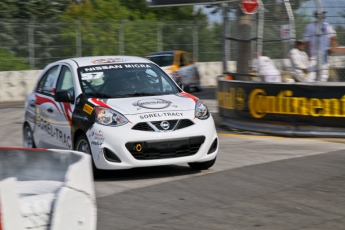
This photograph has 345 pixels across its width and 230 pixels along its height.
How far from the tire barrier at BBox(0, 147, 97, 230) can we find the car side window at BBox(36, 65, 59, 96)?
4.39 meters

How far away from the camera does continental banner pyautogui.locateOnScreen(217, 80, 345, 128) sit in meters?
12.3

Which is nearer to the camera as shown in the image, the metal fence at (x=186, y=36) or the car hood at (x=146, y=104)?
the car hood at (x=146, y=104)

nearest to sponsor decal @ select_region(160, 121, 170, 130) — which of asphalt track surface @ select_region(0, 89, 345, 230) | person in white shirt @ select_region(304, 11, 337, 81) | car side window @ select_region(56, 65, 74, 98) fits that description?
asphalt track surface @ select_region(0, 89, 345, 230)

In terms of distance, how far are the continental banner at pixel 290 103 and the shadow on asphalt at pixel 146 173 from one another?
331 cm

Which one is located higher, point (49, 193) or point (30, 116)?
point (49, 193)

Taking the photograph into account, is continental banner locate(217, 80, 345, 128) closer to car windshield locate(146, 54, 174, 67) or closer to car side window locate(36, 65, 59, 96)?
car side window locate(36, 65, 59, 96)

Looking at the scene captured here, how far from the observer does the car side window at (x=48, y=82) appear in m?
10.5

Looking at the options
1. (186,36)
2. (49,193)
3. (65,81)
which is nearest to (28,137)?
(65,81)

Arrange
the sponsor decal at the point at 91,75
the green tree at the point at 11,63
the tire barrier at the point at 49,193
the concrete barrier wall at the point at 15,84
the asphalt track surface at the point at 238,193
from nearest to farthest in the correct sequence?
the tire barrier at the point at 49,193 < the asphalt track surface at the point at 238,193 < the sponsor decal at the point at 91,75 < the concrete barrier wall at the point at 15,84 < the green tree at the point at 11,63

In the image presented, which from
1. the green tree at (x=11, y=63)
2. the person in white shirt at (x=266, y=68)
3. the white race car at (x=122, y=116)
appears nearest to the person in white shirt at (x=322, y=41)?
the person in white shirt at (x=266, y=68)

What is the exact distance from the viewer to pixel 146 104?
9117mm

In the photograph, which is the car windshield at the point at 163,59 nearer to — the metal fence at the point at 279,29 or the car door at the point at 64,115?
the metal fence at the point at 279,29

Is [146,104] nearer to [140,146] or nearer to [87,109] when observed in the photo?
[140,146]

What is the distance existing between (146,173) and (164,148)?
0.89m
